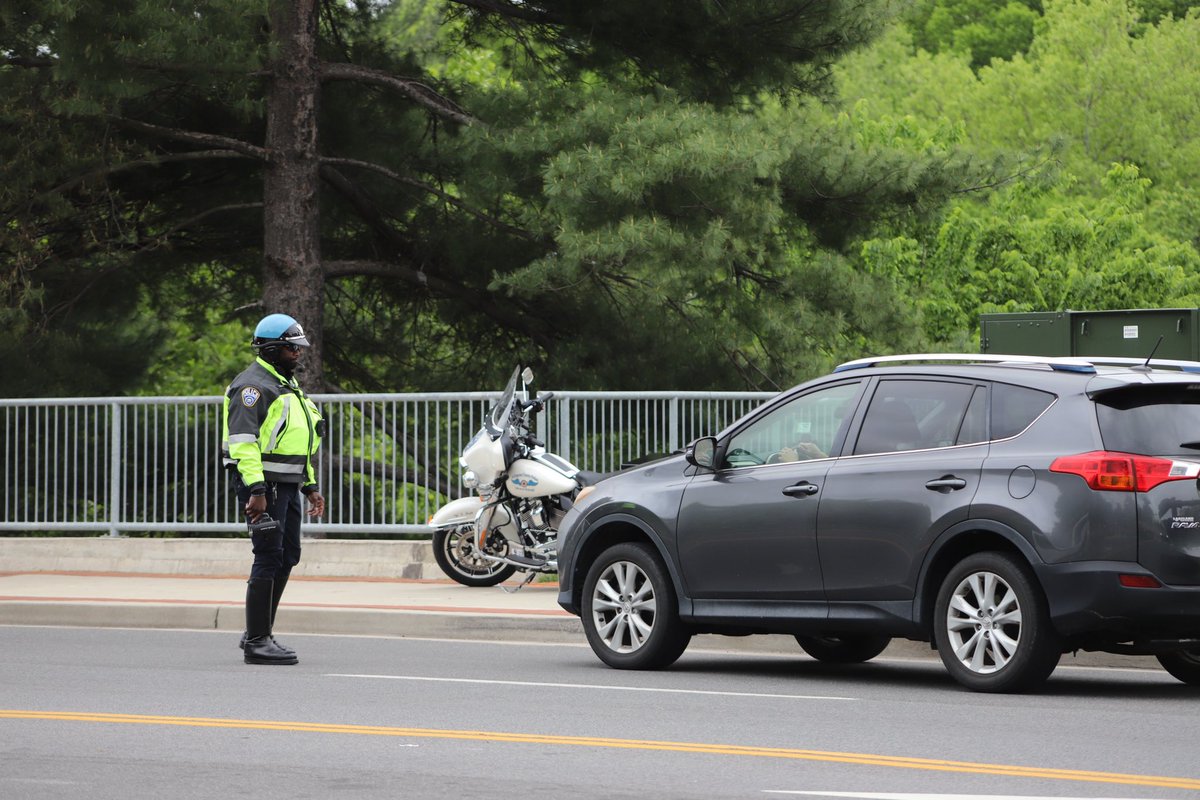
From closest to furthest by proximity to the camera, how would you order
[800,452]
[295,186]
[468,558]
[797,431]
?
1. [797,431]
2. [800,452]
3. [468,558]
4. [295,186]

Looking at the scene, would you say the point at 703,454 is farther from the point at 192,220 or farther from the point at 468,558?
the point at 192,220

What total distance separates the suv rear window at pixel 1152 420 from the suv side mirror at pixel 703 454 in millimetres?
2355

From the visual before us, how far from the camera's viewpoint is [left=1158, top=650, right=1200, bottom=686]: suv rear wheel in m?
Answer: 10.8

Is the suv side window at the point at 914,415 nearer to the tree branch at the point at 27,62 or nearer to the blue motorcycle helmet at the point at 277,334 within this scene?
the blue motorcycle helmet at the point at 277,334

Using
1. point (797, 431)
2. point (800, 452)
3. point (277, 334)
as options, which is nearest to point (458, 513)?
point (277, 334)

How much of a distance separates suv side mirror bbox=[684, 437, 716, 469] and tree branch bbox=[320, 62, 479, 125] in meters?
11.8

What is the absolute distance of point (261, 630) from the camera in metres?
11.9

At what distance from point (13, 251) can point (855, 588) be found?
1449 cm

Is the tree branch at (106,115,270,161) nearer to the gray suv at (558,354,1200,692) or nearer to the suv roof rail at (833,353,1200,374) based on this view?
the gray suv at (558,354,1200,692)

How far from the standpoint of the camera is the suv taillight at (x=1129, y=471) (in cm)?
944

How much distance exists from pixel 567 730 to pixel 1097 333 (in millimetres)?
7506

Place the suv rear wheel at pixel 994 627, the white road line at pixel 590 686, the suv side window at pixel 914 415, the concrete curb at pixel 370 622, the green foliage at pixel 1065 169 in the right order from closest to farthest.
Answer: the suv rear wheel at pixel 994 627 → the white road line at pixel 590 686 → the suv side window at pixel 914 415 → the concrete curb at pixel 370 622 → the green foliage at pixel 1065 169

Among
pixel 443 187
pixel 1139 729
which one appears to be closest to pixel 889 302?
pixel 443 187

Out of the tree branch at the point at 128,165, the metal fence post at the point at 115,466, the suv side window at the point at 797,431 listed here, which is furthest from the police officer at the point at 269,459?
the tree branch at the point at 128,165
